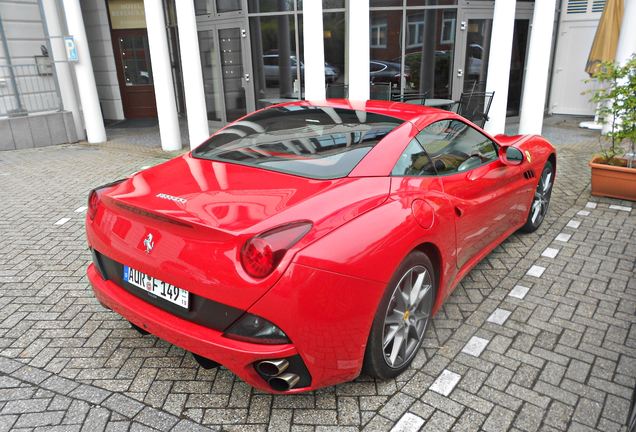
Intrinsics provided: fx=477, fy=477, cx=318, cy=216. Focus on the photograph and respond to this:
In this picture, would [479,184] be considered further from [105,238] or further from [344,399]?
[105,238]

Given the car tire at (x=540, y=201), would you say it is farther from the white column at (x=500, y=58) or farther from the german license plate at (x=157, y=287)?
the white column at (x=500, y=58)

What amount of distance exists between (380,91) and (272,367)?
8065 millimetres

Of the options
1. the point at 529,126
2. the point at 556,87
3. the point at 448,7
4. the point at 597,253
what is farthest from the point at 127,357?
the point at 556,87

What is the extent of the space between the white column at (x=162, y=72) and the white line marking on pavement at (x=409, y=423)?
8.01 m

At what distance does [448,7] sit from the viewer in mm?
9844

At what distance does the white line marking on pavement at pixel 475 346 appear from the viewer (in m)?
2.96

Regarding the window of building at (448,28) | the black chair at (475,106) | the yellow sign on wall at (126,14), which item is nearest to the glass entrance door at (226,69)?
the yellow sign on wall at (126,14)

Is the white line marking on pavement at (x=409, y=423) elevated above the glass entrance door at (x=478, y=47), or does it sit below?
below

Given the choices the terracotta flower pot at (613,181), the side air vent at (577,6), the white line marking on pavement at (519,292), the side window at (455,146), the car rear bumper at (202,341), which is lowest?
the white line marking on pavement at (519,292)

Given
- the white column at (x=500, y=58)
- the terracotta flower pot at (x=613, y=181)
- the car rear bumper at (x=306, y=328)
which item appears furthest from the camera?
the white column at (x=500, y=58)

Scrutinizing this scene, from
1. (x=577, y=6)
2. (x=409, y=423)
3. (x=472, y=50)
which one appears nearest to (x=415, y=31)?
(x=472, y=50)

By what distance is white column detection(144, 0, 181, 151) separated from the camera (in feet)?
28.2

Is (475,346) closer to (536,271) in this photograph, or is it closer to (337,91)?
(536,271)

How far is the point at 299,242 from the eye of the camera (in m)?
2.13
